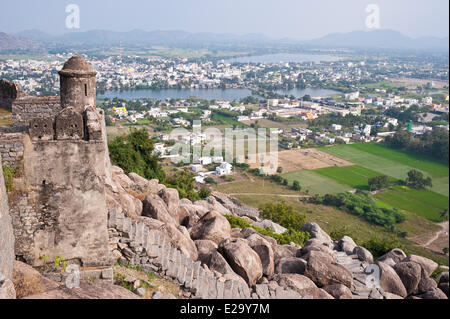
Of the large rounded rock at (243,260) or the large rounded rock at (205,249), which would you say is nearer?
the large rounded rock at (243,260)

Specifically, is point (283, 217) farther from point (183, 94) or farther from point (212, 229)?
point (183, 94)

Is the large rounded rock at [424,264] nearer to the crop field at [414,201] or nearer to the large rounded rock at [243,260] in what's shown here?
the large rounded rock at [243,260]

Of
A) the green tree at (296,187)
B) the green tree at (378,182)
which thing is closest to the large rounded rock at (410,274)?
the green tree at (378,182)

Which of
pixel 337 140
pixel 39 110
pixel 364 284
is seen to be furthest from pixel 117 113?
pixel 364 284

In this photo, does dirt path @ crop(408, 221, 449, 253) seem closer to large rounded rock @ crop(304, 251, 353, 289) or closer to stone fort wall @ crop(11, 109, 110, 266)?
large rounded rock @ crop(304, 251, 353, 289)

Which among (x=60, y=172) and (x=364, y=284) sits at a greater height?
(x=60, y=172)
